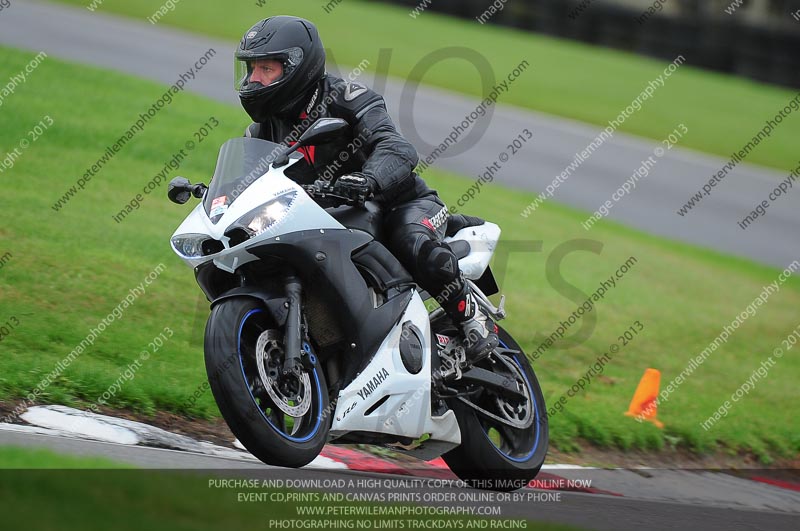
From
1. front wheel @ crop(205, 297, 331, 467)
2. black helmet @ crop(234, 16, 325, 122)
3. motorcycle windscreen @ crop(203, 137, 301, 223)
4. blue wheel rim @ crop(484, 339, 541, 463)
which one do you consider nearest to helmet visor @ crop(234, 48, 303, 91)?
black helmet @ crop(234, 16, 325, 122)

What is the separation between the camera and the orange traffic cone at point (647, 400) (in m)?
8.34

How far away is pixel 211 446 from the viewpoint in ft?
19.5

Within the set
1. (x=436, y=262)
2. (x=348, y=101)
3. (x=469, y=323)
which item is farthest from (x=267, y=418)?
(x=348, y=101)

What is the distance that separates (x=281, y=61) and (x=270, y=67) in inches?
2.6

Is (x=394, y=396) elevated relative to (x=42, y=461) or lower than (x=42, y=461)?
lower

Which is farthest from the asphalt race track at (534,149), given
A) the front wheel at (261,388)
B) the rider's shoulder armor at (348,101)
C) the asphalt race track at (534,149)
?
the front wheel at (261,388)

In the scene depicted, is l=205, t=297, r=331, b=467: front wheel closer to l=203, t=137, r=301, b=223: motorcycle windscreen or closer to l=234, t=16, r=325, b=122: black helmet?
l=203, t=137, r=301, b=223: motorcycle windscreen

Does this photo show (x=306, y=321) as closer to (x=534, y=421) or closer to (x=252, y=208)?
(x=252, y=208)

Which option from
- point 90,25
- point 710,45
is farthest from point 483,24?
point 90,25

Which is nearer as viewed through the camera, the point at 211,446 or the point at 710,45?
the point at 211,446

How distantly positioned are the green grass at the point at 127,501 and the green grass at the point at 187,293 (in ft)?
5.56

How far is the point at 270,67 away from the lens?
5.48 metres

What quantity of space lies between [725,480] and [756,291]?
6.78 m

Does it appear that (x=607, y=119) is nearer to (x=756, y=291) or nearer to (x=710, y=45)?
(x=710, y=45)
